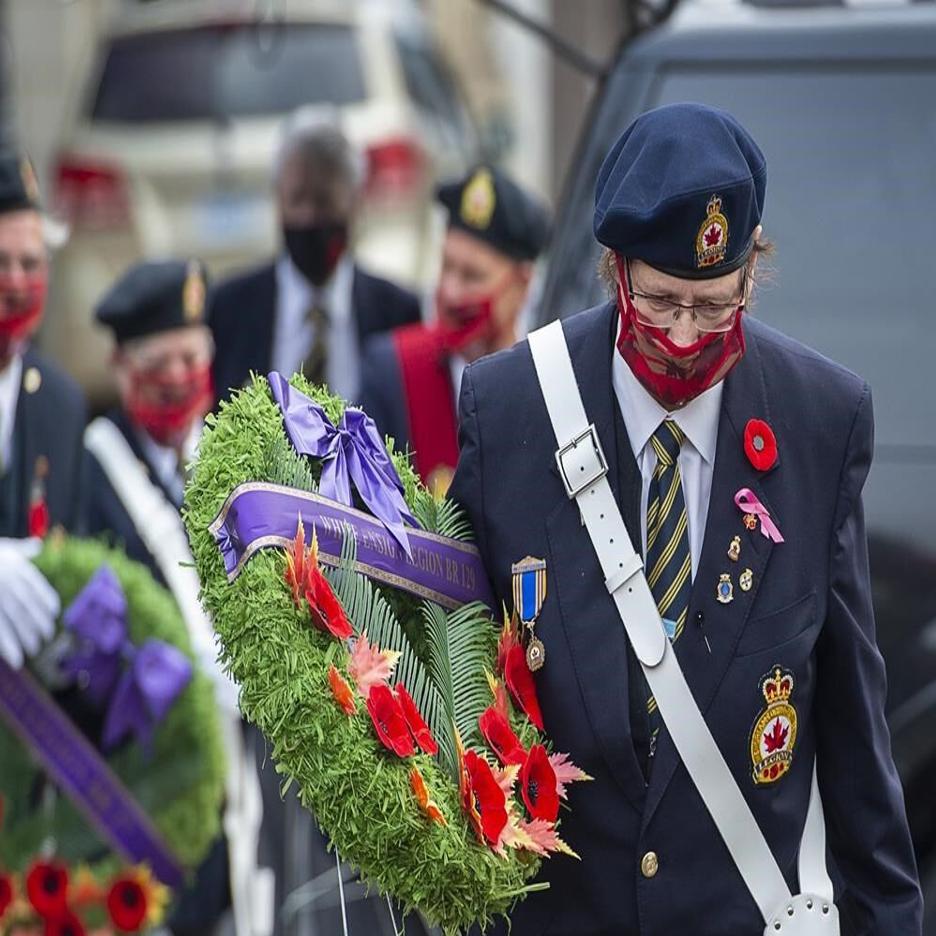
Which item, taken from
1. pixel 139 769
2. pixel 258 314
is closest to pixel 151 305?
pixel 258 314

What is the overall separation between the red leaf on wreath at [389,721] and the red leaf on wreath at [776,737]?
1.57 feet

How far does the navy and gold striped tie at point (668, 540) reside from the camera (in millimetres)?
3246

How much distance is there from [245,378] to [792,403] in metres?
3.42

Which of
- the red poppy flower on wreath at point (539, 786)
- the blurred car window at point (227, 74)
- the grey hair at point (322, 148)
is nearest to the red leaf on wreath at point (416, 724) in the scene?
the red poppy flower on wreath at point (539, 786)

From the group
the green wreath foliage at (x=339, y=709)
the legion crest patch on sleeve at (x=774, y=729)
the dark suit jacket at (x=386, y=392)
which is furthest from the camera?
the dark suit jacket at (x=386, y=392)

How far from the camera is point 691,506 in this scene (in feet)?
10.8

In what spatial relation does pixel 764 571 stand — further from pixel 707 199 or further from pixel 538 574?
pixel 707 199

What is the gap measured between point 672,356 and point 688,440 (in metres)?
0.17

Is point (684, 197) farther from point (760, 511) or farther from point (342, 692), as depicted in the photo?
point (342, 692)

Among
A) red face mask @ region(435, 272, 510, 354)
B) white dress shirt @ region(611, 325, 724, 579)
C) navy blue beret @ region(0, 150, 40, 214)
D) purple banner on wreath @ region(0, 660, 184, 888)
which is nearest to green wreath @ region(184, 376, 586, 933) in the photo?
white dress shirt @ region(611, 325, 724, 579)

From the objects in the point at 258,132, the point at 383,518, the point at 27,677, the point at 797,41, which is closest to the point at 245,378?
the point at 27,677

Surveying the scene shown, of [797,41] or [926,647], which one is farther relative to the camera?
[797,41]

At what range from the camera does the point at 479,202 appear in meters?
5.93

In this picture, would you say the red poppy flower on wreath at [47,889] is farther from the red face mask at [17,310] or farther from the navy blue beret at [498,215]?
the navy blue beret at [498,215]
